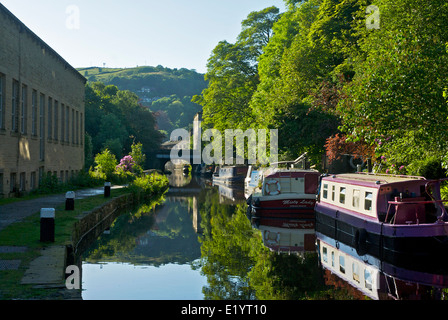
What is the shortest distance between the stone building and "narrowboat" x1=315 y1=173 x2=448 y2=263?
13.3m

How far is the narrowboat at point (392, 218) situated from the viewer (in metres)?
12.3

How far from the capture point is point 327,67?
3303cm

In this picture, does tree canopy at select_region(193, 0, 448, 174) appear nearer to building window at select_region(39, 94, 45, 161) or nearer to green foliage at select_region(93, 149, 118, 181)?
green foliage at select_region(93, 149, 118, 181)

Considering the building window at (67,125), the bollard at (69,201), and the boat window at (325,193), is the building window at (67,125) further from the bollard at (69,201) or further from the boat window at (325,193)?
the boat window at (325,193)

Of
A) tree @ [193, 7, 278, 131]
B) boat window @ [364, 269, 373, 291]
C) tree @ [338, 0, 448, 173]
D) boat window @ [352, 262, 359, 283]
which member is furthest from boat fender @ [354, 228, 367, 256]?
tree @ [193, 7, 278, 131]

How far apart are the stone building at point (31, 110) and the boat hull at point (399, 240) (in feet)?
46.5

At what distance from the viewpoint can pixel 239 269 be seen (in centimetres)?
1183

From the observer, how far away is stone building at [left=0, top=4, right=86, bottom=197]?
21703 millimetres

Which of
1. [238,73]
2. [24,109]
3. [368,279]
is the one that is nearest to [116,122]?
[238,73]

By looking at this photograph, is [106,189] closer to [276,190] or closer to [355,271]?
[276,190]

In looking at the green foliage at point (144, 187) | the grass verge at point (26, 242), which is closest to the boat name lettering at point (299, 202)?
the grass verge at point (26, 242)

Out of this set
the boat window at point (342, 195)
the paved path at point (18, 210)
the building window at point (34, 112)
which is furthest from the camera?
the building window at point (34, 112)

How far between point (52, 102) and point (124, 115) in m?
41.3

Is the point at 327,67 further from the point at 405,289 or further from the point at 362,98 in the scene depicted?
the point at 405,289
